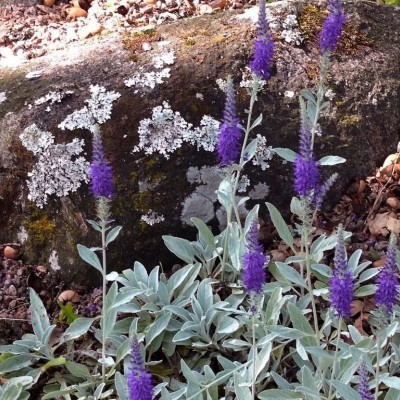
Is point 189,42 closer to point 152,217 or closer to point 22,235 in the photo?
point 152,217

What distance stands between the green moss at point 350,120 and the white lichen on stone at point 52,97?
1824 mm

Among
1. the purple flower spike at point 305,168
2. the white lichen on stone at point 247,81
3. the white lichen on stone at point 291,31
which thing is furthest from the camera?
the white lichen on stone at point 291,31

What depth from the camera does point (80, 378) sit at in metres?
3.53

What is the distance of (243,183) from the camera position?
13.9ft

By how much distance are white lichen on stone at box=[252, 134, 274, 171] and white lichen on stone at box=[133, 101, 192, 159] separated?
47 centimetres

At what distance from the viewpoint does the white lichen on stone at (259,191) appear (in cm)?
427

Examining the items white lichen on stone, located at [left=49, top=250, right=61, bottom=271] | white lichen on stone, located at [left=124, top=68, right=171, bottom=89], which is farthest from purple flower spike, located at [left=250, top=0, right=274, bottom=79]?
white lichen on stone, located at [left=49, top=250, right=61, bottom=271]

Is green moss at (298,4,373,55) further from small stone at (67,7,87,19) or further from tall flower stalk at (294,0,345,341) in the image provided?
small stone at (67,7,87,19)

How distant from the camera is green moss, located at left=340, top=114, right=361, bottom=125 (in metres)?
4.42

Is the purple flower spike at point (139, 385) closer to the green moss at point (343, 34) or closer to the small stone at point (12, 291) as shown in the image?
the small stone at point (12, 291)


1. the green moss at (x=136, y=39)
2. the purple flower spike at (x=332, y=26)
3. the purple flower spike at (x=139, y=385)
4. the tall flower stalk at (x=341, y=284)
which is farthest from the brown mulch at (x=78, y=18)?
the purple flower spike at (x=139, y=385)

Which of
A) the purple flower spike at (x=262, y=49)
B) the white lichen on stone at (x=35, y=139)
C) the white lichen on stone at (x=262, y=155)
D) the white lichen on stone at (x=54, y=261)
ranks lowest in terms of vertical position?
the white lichen on stone at (x=54, y=261)

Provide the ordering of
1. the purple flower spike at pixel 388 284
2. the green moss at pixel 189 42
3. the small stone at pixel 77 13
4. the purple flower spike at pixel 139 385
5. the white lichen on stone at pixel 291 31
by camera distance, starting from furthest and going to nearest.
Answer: the small stone at pixel 77 13, the white lichen on stone at pixel 291 31, the green moss at pixel 189 42, the purple flower spike at pixel 388 284, the purple flower spike at pixel 139 385

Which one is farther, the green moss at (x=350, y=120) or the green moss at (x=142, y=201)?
the green moss at (x=350, y=120)
